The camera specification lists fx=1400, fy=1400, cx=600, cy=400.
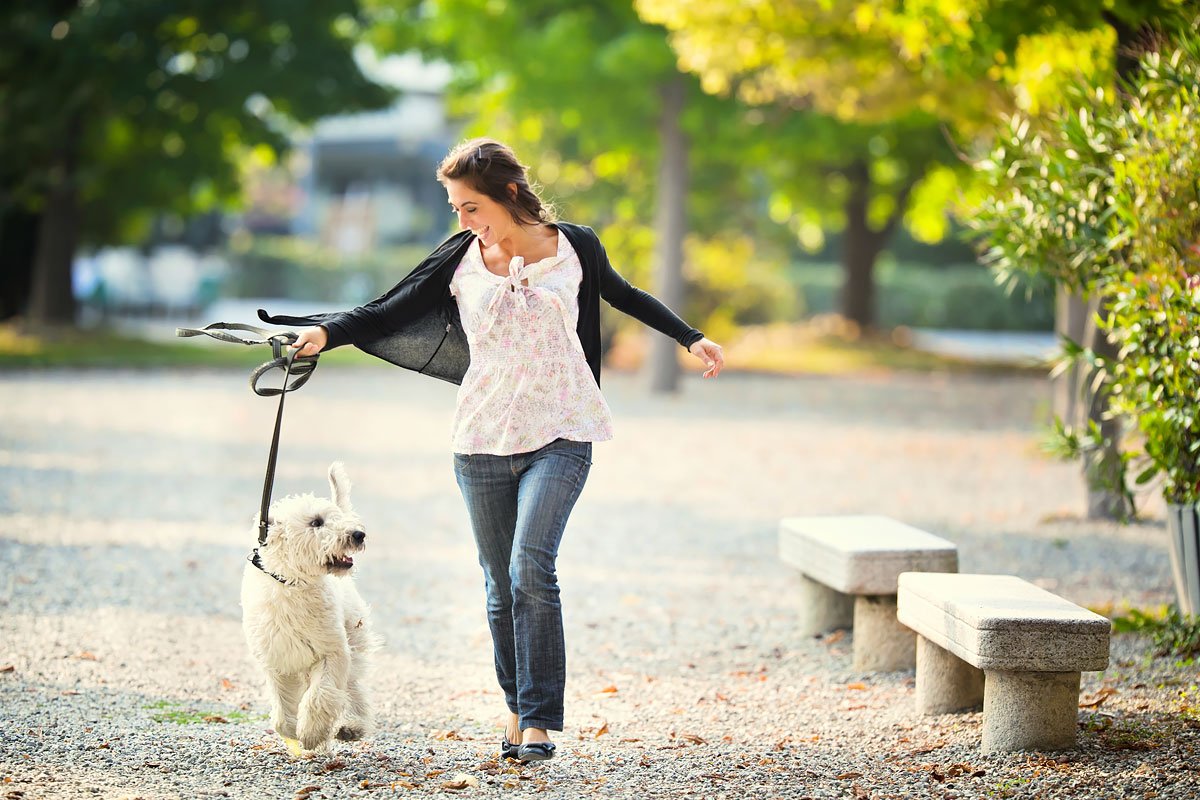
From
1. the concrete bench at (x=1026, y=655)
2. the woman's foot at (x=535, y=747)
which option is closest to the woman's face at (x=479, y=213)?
the woman's foot at (x=535, y=747)

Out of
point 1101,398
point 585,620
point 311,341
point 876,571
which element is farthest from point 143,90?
point 311,341

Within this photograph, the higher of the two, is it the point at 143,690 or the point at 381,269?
the point at 381,269

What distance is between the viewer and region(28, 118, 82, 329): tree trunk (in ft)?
75.8

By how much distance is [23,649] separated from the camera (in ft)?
20.3

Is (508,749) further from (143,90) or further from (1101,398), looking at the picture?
(143,90)

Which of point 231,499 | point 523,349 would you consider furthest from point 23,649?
point 231,499

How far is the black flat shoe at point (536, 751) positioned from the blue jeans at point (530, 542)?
0.21ft

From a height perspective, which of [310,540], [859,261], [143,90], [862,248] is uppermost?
[143,90]

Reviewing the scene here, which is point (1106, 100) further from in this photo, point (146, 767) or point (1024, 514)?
point (146, 767)

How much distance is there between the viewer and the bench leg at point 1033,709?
4.77 metres

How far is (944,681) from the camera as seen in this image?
5.36 meters

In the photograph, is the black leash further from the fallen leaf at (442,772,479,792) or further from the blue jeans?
the fallen leaf at (442,772,479,792)

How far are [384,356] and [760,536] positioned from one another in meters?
5.33

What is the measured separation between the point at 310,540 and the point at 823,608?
3.19m
